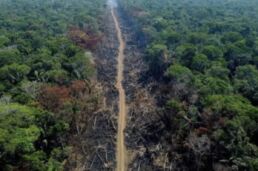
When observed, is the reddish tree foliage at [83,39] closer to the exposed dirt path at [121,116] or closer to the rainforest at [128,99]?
the rainforest at [128,99]

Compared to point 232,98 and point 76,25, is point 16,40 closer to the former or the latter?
point 76,25

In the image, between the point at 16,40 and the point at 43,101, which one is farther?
the point at 16,40

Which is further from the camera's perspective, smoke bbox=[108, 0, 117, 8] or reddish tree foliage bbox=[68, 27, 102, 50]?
smoke bbox=[108, 0, 117, 8]

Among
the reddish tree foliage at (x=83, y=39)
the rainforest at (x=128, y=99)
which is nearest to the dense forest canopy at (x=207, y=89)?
the rainforest at (x=128, y=99)

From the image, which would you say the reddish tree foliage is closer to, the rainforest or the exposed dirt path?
the rainforest

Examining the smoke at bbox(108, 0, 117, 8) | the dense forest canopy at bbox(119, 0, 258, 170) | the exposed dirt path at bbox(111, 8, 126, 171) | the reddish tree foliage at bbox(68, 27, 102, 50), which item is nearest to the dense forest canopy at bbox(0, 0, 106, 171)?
the reddish tree foliage at bbox(68, 27, 102, 50)

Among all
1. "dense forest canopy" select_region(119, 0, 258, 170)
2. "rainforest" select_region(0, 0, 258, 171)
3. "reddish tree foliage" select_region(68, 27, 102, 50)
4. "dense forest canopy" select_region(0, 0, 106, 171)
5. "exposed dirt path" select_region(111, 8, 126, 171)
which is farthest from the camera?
"reddish tree foliage" select_region(68, 27, 102, 50)

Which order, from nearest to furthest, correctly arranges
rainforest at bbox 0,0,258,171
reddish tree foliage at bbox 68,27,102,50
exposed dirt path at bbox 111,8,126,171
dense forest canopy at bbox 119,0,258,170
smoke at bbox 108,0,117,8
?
dense forest canopy at bbox 119,0,258,170 → rainforest at bbox 0,0,258,171 → exposed dirt path at bbox 111,8,126,171 → reddish tree foliage at bbox 68,27,102,50 → smoke at bbox 108,0,117,8

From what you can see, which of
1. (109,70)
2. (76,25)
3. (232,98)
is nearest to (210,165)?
(232,98)
